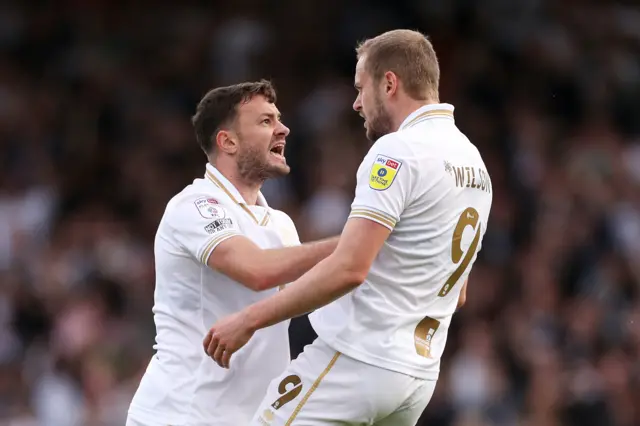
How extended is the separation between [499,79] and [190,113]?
3.39 meters

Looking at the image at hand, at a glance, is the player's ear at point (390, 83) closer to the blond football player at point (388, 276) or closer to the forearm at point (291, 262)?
the blond football player at point (388, 276)

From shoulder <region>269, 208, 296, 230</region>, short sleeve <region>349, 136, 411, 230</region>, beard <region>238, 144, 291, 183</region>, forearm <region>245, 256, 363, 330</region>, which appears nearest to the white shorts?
forearm <region>245, 256, 363, 330</region>

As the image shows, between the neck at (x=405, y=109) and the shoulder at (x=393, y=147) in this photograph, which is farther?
the neck at (x=405, y=109)

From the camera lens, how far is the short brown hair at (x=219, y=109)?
230 inches

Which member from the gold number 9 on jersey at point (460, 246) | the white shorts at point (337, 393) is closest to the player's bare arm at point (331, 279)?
the white shorts at point (337, 393)

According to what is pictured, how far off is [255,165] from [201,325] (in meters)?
0.79

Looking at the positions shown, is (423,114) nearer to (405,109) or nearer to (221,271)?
(405,109)

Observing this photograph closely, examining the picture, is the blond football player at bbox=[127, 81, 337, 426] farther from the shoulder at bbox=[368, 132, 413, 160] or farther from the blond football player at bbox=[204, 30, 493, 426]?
the shoulder at bbox=[368, 132, 413, 160]

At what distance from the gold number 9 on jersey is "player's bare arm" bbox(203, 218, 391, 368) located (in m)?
0.39

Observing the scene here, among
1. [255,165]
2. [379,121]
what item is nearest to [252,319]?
[379,121]

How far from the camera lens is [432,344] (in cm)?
500

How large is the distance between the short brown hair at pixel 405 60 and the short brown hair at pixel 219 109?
0.95 metres

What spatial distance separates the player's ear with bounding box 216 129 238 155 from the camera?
5.77 metres

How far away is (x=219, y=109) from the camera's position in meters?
5.85
